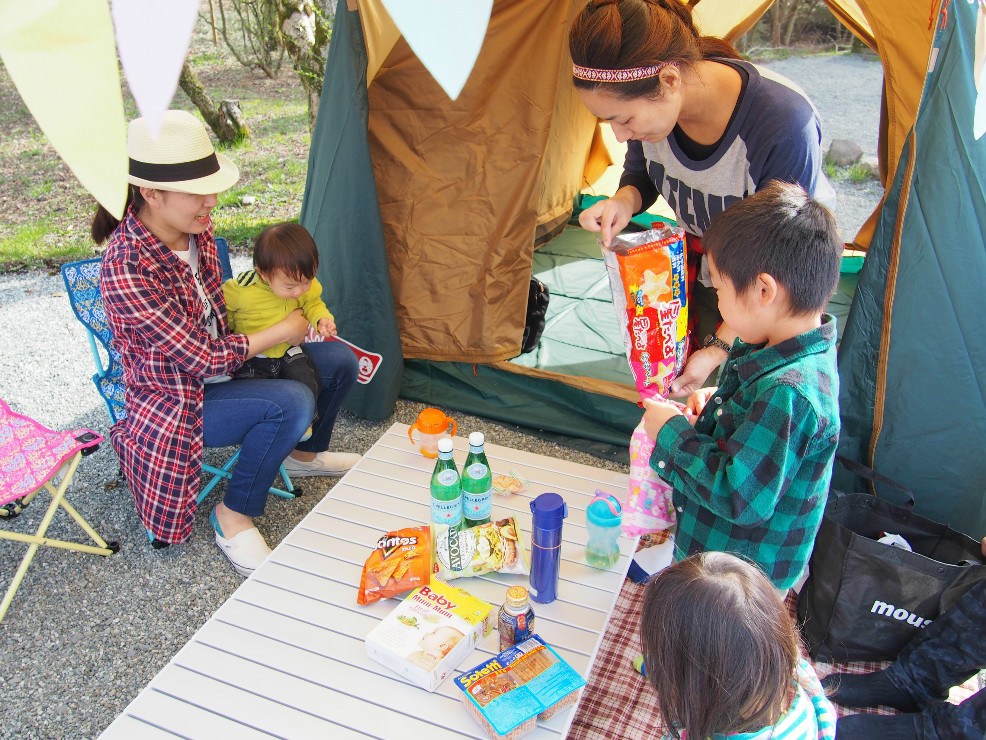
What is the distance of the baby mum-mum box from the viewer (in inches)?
57.5

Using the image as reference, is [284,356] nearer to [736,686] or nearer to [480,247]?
[480,247]

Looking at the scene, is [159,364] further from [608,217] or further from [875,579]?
[875,579]

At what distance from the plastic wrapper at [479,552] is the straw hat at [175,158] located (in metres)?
1.16

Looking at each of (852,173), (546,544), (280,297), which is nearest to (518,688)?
(546,544)

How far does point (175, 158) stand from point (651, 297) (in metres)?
1.37

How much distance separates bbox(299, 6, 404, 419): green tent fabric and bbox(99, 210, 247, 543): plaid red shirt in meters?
0.78

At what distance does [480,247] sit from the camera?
3047 millimetres

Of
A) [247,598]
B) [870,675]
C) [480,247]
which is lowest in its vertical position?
[870,675]

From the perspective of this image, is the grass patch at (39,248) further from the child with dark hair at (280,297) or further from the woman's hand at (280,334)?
the woman's hand at (280,334)

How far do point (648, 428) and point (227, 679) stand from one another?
1.05 m

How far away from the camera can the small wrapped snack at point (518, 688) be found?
135 cm

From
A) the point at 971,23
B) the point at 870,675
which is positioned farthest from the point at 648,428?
the point at 971,23

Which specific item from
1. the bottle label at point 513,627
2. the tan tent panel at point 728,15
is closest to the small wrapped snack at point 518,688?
the bottle label at point 513,627

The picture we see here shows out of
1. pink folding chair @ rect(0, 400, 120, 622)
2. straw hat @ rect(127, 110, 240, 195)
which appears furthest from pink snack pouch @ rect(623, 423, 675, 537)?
pink folding chair @ rect(0, 400, 120, 622)
